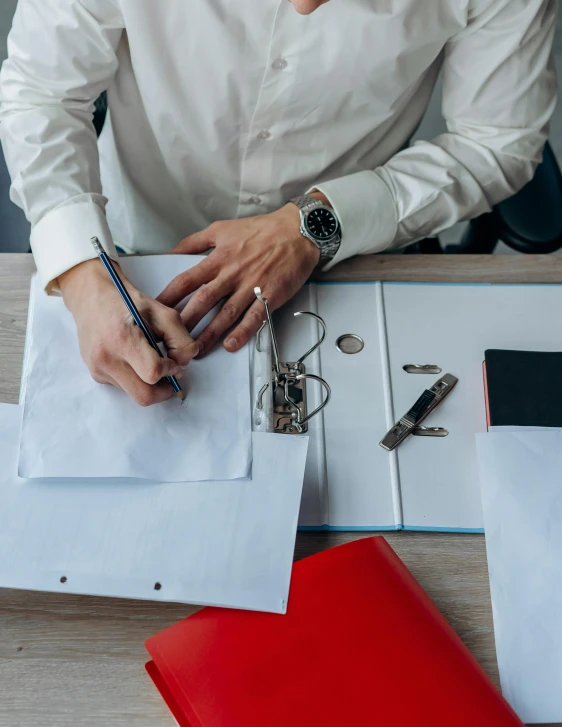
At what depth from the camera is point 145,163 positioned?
44.3 inches

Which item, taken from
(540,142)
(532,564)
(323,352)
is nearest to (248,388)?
(323,352)

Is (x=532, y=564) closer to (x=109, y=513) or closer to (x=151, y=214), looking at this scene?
(x=109, y=513)

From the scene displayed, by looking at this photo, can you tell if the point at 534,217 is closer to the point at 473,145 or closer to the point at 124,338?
the point at 473,145

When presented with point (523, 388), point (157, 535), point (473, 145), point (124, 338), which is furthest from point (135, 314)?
point (473, 145)

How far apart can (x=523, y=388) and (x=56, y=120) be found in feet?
2.41

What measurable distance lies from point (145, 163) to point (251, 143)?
0.70ft

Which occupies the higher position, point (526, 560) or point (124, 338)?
point (124, 338)

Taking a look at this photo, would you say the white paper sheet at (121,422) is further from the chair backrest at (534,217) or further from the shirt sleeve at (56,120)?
the chair backrest at (534,217)

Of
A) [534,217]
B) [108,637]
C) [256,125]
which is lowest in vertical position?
[108,637]

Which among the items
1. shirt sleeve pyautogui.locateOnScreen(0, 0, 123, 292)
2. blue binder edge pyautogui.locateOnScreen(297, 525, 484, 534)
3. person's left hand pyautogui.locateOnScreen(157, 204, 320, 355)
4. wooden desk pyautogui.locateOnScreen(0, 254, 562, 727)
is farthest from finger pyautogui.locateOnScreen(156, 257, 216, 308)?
blue binder edge pyautogui.locateOnScreen(297, 525, 484, 534)

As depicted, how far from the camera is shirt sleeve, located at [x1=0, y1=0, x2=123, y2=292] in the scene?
87cm

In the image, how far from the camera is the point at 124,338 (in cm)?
76

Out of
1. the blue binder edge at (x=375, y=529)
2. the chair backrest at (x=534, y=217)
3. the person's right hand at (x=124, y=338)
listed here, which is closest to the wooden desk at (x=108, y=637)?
the blue binder edge at (x=375, y=529)

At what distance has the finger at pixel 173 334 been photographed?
772mm
